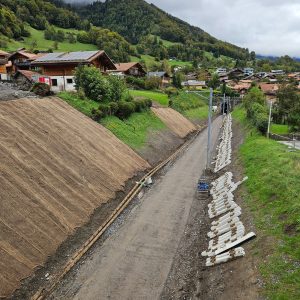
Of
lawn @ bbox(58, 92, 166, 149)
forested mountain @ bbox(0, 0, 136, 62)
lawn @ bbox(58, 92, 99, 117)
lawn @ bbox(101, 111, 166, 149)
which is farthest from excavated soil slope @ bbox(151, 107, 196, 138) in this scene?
forested mountain @ bbox(0, 0, 136, 62)

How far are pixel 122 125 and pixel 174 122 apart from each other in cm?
1838

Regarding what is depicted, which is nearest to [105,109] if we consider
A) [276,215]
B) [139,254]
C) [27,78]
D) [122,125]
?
[122,125]

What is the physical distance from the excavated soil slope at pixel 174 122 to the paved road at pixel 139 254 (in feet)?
86.3

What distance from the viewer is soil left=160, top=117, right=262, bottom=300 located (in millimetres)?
15281

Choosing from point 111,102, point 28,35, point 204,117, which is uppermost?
point 28,35

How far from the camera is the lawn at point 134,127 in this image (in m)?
40.5

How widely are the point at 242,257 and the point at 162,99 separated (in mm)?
57339

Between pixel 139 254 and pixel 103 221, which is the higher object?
pixel 103 221

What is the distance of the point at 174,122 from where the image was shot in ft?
197

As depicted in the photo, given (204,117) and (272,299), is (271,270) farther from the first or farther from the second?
(204,117)

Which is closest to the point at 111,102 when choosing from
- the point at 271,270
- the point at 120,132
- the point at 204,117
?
the point at 120,132

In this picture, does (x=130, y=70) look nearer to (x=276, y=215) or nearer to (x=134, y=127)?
(x=134, y=127)

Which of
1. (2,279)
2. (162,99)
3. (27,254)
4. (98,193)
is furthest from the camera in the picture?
(162,99)

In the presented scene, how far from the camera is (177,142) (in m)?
51.3
